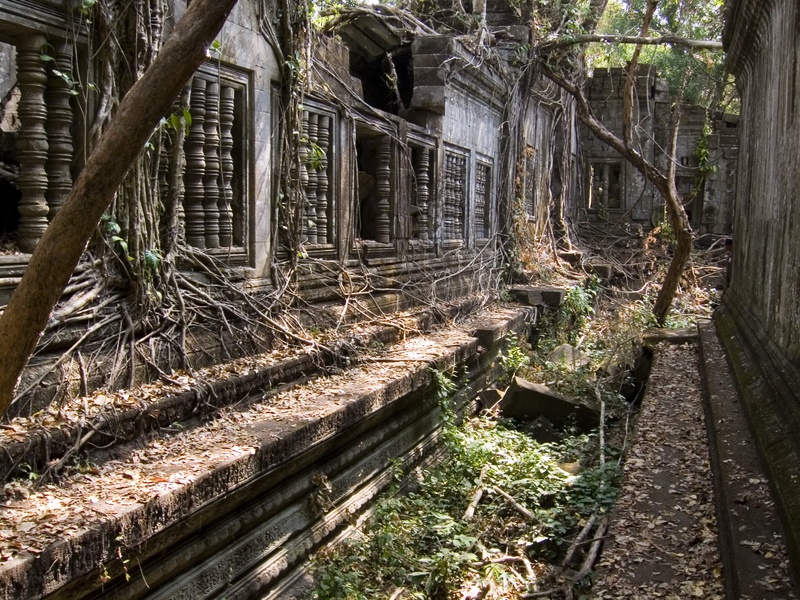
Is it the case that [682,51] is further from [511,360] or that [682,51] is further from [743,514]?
[743,514]

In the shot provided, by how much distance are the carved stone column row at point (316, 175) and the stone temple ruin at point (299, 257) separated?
0.07 feet

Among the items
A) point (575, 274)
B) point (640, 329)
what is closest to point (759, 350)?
point (640, 329)

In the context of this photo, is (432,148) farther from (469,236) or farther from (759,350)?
(759,350)

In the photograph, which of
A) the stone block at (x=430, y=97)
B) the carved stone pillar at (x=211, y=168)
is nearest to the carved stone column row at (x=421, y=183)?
the stone block at (x=430, y=97)

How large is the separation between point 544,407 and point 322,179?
9.53 ft

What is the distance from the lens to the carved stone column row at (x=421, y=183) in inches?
316

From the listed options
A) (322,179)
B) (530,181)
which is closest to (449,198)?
(322,179)

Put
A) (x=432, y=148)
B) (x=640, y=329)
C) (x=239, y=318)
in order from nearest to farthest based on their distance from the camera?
(x=239, y=318) < (x=432, y=148) < (x=640, y=329)

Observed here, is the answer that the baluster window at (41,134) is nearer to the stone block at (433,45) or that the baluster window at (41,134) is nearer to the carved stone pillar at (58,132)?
the carved stone pillar at (58,132)

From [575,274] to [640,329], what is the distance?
3.40 m

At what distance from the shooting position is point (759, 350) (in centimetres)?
418

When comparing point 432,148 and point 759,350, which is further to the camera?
point 432,148

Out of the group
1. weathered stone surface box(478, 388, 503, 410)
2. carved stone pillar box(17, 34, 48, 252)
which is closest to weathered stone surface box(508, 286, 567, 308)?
weathered stone surface box(478, 388, 503, 410)

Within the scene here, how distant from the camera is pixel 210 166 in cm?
459
